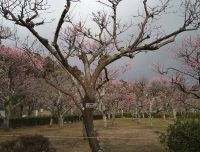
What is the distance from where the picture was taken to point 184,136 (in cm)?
1256

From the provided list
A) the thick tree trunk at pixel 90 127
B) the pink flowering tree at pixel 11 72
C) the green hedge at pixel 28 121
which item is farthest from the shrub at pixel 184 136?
the green hedge at pixel 28 121

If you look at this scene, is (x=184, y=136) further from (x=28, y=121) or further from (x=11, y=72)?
(x=28, y=121)

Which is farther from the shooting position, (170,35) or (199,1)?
(199,1)

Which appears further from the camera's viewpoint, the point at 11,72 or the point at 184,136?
the point at 11,72

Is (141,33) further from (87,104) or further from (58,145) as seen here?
(58,145)

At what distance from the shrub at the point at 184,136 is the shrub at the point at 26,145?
5.95 m

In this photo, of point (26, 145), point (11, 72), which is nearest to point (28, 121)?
point (11, 72)

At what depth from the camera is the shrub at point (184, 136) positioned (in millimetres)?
12375

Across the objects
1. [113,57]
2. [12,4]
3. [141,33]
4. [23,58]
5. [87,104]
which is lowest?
[87,104]

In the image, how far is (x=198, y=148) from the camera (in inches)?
489

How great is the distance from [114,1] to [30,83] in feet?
106

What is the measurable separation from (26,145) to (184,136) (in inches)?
275

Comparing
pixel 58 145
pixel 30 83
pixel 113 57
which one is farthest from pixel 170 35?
pixel 30 83

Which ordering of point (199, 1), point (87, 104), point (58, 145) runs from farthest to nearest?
1. point (58, 145)
2. point (199, 1)
3. point (87, 104)
